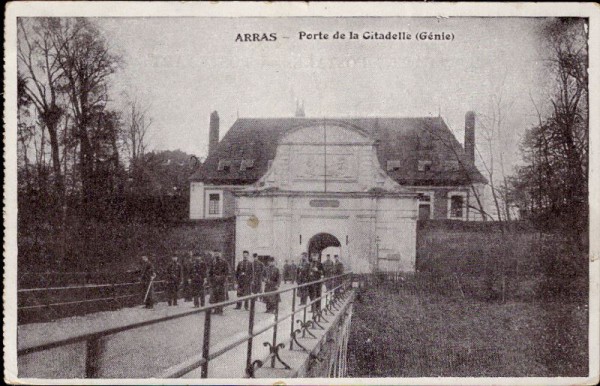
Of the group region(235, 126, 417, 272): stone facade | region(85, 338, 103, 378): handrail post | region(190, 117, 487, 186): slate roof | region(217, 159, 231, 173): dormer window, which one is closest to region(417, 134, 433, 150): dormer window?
region(190, 117, 487, 186): slate roof

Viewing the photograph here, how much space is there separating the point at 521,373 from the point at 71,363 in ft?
9.04

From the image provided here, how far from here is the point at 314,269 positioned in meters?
5.75

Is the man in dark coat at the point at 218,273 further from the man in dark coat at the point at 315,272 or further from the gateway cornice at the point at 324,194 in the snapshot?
the man in dark coat at the point at 315,272

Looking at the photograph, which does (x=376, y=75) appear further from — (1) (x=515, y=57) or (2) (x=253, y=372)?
(2) (x=253, y=372)


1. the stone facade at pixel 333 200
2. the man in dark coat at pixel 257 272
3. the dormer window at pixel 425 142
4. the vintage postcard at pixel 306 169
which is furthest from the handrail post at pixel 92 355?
the dormer window at pixel 425 142

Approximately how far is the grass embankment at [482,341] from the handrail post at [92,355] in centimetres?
228

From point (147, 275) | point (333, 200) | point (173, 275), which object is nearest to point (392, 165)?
point (333, 200)

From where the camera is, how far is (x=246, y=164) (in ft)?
15.7

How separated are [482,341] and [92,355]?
116 inches

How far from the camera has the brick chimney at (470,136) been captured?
389cm

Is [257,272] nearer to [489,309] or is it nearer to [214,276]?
[214,276]

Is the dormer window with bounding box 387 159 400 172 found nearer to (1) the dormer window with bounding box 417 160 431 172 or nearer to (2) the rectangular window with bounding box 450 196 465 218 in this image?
(1) the dormer window with bounding box 417 160 431 172

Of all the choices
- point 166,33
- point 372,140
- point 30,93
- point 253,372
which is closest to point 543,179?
point 372,140

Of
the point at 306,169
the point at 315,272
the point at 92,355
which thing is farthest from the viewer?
the point at 315,272
